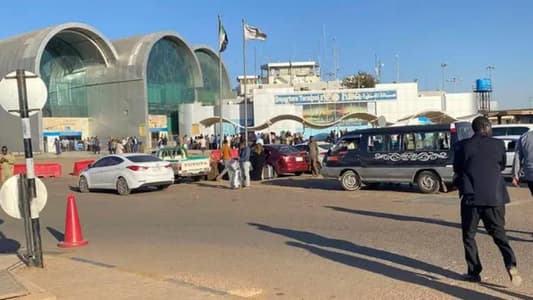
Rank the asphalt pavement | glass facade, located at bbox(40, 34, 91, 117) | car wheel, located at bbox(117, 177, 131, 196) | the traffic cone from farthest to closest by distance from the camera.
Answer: glass facade, located at bbox(40, 34, 91, 117)
car wheel, located at bbox(117, 177, 131, 196)
the traffic cone
the asphalt pavement

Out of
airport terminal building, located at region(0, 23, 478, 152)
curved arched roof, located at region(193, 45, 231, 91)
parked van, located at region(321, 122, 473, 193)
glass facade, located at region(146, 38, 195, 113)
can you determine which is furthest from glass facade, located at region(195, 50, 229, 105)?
parked van, located at region(321, 122, 473, 193)

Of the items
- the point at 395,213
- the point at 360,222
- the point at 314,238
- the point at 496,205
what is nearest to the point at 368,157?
the point at 395,213

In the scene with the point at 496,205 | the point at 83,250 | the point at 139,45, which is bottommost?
the point at 83,250

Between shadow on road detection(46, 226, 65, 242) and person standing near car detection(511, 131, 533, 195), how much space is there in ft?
26.4

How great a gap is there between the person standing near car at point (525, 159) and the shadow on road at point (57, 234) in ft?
26.4

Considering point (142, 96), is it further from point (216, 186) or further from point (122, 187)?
point (122, 187)

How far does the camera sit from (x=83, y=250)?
33.9ft

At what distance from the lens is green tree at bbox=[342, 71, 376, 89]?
11119 centimetres

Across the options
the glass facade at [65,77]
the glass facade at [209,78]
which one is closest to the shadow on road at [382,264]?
the glass facade at [65,77]

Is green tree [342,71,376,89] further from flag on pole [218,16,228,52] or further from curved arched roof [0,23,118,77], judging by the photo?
flag on pole [218,16,228,52]

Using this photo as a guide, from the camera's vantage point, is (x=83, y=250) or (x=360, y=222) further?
(x=360, y=222)

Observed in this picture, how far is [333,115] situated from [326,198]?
51.4 metres

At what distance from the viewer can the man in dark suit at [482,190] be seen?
649 cm

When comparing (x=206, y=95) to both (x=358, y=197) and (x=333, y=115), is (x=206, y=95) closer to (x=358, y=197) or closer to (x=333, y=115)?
(x=333, y=115)
